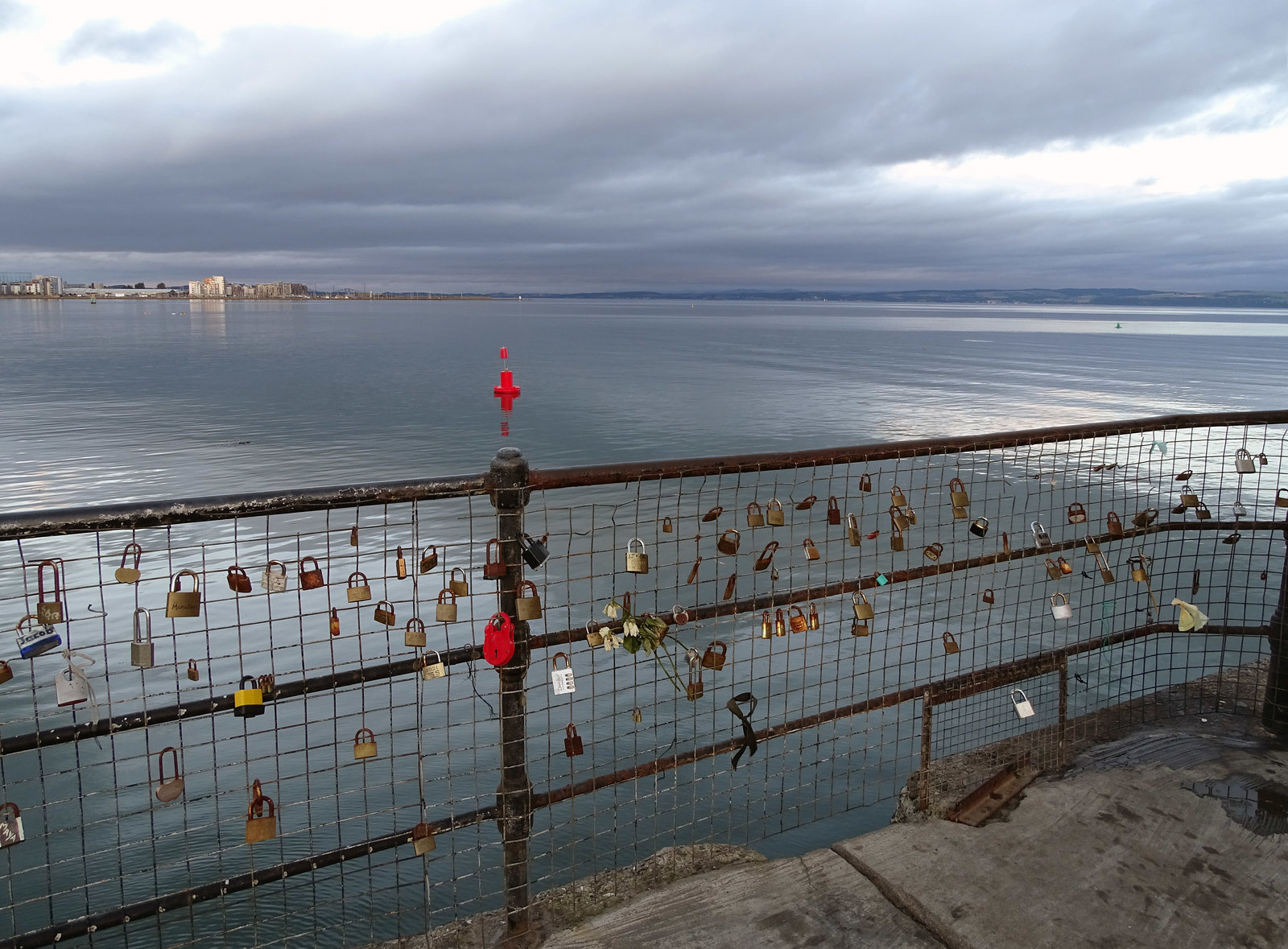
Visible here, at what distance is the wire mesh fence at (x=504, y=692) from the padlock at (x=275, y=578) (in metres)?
0.02

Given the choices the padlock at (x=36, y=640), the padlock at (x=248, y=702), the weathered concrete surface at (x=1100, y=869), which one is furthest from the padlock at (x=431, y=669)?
the weathered concrete surface at (x=1100, y=869)

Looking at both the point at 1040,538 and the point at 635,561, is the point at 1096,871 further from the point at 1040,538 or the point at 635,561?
the point at 635,561

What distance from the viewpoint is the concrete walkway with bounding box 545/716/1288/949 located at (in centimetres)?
269

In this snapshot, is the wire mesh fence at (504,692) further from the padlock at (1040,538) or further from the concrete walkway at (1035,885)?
the concrete walkway at (1035,885)

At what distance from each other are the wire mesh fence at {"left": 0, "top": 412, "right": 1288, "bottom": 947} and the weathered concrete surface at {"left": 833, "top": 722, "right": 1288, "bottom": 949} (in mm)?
334

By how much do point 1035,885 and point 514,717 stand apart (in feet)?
5.73

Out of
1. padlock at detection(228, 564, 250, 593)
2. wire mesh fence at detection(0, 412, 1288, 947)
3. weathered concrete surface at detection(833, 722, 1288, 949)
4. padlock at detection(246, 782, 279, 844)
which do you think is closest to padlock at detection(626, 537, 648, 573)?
wire mesh fence at detection(0, 412, 1288, 947)

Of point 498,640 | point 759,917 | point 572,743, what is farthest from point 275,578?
point 759,917

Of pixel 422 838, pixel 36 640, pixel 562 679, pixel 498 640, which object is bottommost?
pixel 422 838

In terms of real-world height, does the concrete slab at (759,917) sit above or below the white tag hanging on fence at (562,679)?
below

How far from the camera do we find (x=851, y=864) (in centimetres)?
304

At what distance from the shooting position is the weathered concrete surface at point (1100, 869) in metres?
2.71

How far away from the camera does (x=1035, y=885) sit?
9.57 ft

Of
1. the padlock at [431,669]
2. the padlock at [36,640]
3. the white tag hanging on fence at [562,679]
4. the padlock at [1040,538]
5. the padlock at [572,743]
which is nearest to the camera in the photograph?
the padlock at [36,640]
